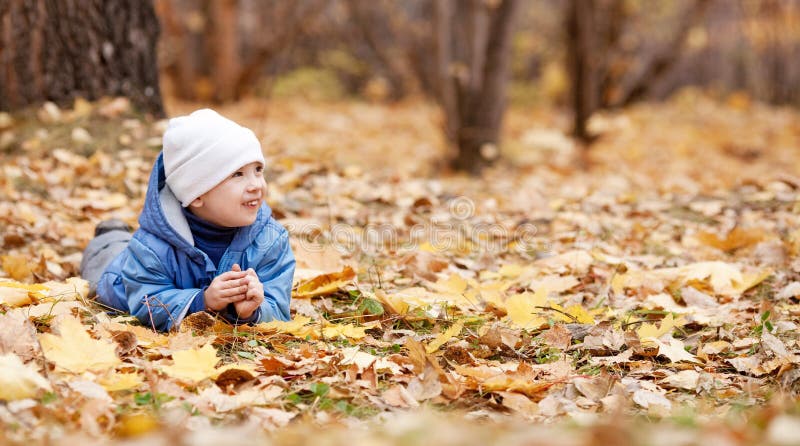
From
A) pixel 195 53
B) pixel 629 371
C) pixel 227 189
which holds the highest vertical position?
pixel 195 53

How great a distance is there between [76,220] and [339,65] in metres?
10.6

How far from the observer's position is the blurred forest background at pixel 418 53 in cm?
462

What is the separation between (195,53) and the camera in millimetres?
10336

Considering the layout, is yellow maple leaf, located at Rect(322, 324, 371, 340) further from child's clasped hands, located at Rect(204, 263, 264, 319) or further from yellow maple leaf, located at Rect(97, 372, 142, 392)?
yellow maple leaf, located at Rect(97, 372, 142, 392)

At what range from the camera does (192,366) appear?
1.92 metres

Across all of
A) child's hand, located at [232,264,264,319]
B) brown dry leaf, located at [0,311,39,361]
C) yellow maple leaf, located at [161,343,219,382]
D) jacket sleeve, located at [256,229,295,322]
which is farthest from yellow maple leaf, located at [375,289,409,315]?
brown dry leaf, located at [0,311,39,361]

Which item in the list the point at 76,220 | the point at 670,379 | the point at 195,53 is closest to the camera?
the point at 670,379

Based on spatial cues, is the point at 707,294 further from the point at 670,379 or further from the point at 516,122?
the point at 516,122

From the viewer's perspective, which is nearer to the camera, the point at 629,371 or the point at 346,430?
the point at 346,430

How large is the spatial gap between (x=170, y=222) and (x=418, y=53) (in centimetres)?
633

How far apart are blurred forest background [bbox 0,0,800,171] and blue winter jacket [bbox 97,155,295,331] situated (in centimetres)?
253

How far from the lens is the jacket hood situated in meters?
2.40

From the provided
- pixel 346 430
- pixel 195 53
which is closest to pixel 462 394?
pixel 346 430

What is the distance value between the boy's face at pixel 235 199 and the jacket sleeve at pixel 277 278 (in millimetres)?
159
